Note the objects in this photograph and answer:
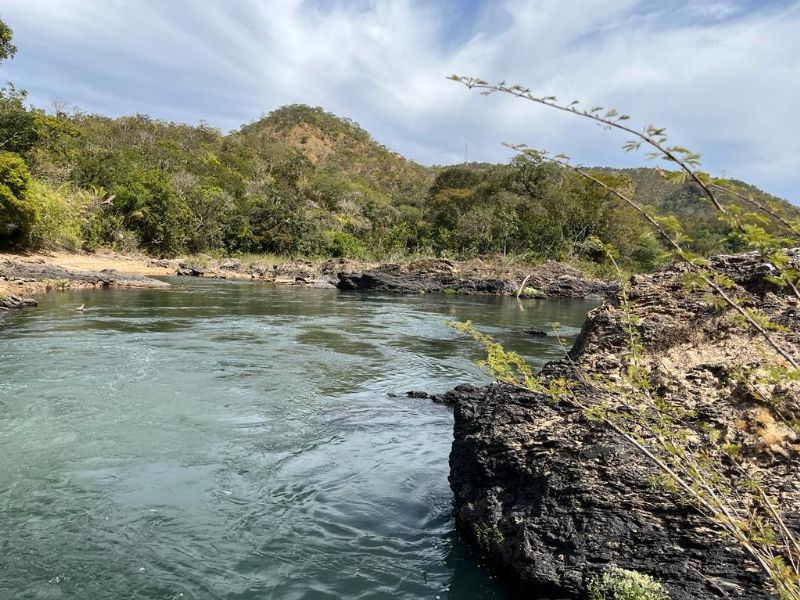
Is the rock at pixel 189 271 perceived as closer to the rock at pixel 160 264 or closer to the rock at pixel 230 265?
the rock at pixel 160 264

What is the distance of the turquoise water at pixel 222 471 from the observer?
3803mm

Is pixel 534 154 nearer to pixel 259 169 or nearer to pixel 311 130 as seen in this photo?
pixel 259 169

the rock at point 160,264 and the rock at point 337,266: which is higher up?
the rock at point 337,266

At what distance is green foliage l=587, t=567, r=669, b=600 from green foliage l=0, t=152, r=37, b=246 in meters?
27.8

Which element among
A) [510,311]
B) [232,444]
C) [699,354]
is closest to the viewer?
[699,354]

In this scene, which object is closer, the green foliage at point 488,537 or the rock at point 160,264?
the green foliage at point 488,537

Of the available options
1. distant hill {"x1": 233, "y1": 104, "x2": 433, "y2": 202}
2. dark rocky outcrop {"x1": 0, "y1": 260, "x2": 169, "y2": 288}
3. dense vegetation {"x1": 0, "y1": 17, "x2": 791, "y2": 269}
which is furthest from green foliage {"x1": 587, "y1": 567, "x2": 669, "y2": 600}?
distant hill {"x1": 233, "y1": 104, "x2": 433, "y2": 202}

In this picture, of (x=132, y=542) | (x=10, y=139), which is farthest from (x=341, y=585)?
(x=10, y=139)

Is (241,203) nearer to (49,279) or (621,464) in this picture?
(49,279)

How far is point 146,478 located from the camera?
522 centimetres

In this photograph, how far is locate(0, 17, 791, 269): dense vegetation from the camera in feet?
96.1

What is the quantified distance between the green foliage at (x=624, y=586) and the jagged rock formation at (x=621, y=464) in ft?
0.22

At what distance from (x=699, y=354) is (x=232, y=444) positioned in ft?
15.4

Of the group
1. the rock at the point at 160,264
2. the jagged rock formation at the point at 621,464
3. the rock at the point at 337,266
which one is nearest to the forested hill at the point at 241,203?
the rock at the point at 160,264
